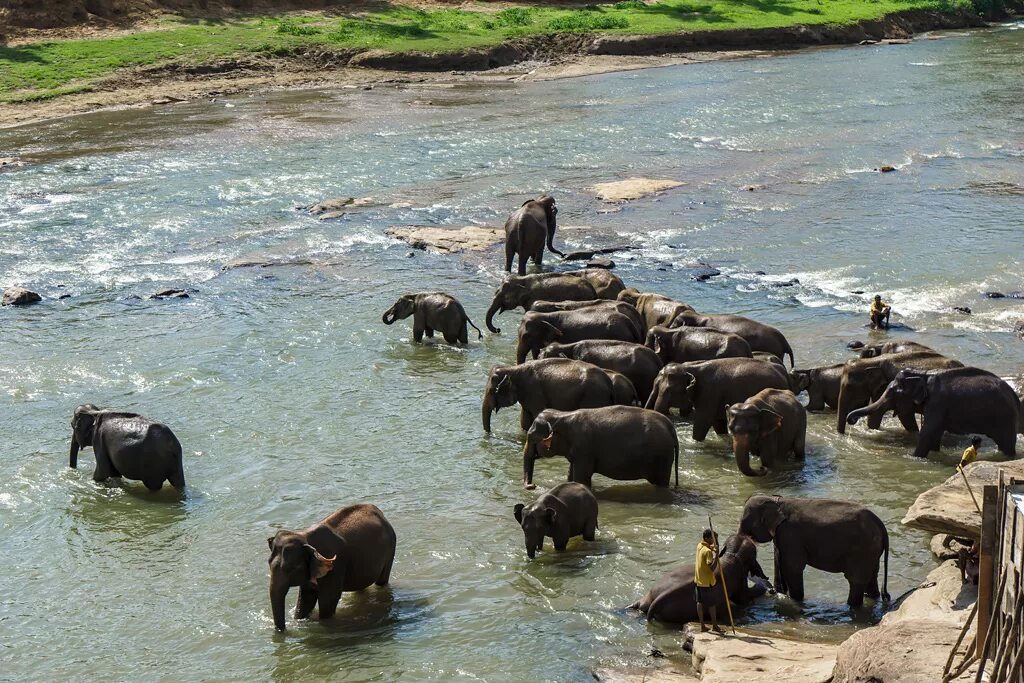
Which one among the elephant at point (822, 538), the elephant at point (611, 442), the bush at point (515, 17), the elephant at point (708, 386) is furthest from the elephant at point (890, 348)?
the bush at point (515, 17)

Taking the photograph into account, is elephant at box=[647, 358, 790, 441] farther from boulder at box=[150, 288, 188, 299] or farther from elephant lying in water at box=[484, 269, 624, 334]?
boulder at box=[150, 288, 188, 299]

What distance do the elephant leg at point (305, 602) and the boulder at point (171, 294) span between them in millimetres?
11919

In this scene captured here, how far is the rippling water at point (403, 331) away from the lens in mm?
11516

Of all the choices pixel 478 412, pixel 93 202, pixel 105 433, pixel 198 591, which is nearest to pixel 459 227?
pixel 93 202

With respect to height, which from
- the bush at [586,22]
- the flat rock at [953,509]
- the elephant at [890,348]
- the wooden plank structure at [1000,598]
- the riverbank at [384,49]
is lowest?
the elephant at [890,348]

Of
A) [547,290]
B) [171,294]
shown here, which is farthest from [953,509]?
[171,294]

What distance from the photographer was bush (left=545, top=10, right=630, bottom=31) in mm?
53500

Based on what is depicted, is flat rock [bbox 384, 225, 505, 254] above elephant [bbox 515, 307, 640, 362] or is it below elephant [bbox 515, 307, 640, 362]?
below

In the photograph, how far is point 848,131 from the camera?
3594 centimetres

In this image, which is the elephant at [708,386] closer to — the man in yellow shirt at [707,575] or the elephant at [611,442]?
the elephant at [611,442]

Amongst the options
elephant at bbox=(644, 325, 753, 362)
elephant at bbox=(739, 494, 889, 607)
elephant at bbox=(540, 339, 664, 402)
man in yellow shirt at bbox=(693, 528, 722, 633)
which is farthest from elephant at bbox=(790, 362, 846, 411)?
man in yellow shirt at bbox=(693, 528, 722, 633)

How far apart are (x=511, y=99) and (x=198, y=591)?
32288mm

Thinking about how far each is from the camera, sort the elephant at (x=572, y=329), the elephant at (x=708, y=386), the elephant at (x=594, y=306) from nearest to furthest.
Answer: the elephant at (x=708, y=386) < the elephant at (x=572, y=329) < the elephant at (x=594, y=306)

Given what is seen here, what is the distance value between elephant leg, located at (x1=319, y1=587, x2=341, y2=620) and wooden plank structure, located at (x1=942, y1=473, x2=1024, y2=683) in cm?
511
